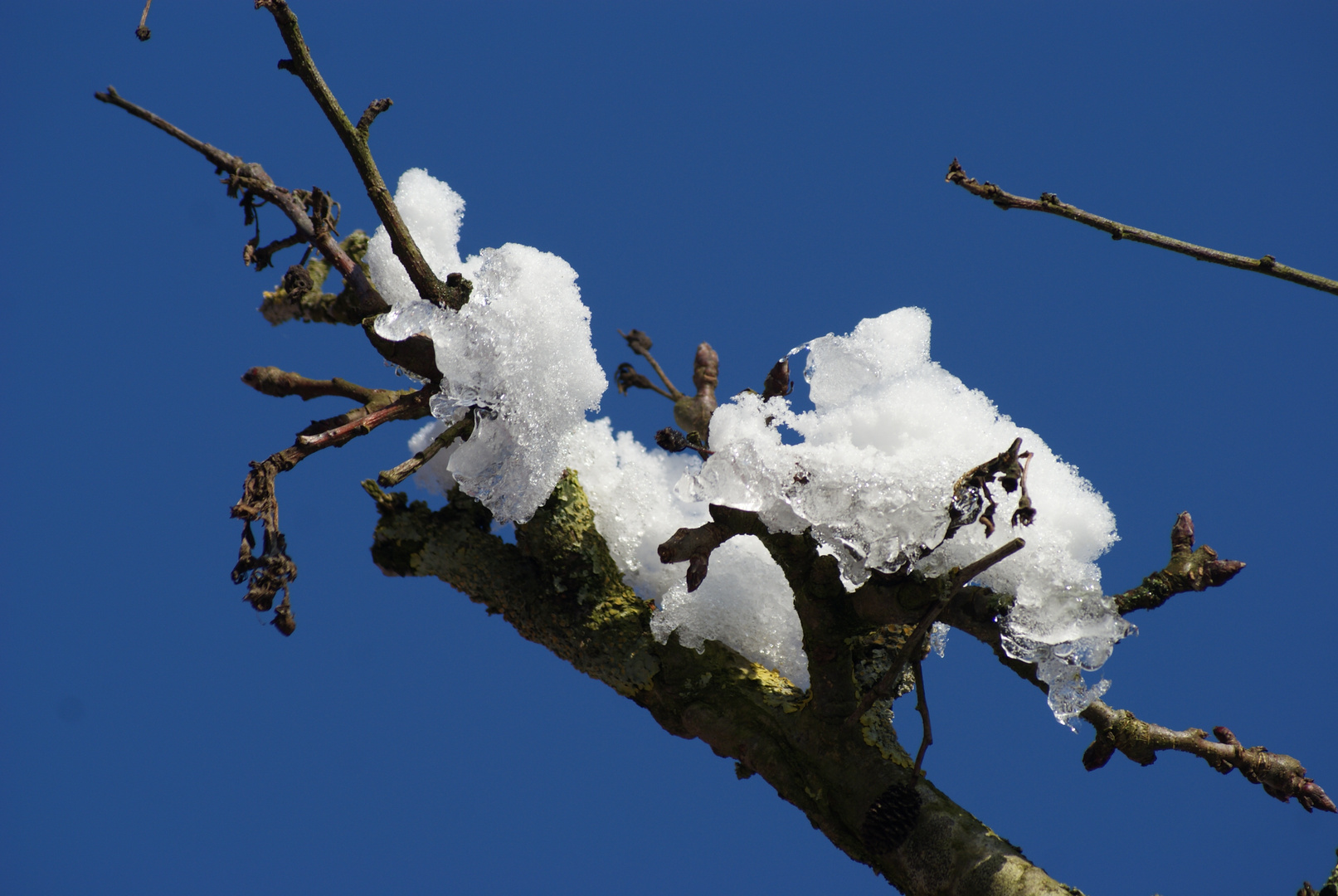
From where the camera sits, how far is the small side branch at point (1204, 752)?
118cm

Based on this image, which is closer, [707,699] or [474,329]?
[474,329]

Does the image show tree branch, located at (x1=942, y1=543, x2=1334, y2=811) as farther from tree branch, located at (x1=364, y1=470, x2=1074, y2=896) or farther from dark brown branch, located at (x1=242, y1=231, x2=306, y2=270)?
dark brown branch, located at (x1=242, y1=231, x2=306, y2=270)

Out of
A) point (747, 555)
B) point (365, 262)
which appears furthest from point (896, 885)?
point (365, 262)

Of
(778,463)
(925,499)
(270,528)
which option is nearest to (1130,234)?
(925,499)

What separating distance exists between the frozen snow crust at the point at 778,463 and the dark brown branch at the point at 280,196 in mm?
62

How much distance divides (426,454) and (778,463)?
0.47 metres

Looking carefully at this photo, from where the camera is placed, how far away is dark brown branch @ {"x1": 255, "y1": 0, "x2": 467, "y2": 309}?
1.05 meters

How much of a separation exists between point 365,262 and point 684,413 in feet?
2.36

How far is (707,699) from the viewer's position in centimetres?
147

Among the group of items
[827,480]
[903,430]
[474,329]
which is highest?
[903,430]

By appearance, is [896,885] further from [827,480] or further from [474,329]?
[474,329]

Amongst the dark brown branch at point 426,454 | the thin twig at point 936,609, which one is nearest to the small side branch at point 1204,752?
the thin twig at point 936,609

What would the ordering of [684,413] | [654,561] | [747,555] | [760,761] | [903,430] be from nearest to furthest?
1. [903,430]
2. [760,761]
3. [747,555]
4. [654,561]
5. [684,413]

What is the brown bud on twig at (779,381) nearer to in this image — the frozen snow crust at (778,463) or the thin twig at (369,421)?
the frozen snow crust at (778,463)
